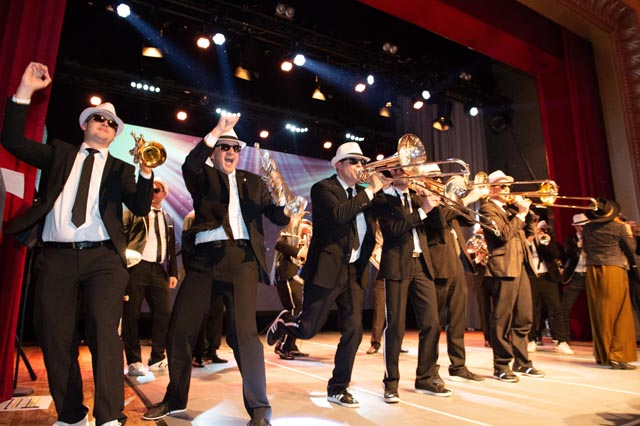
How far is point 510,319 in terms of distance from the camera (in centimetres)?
508

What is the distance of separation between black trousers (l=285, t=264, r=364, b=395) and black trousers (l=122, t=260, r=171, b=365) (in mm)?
2285

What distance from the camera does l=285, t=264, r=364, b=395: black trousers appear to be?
3998 millimetres

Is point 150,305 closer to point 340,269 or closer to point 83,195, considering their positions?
point 340,269

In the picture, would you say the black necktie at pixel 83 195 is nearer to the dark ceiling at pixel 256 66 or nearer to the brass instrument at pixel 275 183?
the brass instrument at pixel 275 183

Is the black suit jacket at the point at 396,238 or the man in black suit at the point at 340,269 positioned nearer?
the man in black suit at the point at 340,269

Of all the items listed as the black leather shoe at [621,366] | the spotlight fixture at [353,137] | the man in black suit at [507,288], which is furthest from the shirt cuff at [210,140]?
the spotlight fixture at [353,137]

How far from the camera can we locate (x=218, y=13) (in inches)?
340

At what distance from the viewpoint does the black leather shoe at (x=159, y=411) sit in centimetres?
332

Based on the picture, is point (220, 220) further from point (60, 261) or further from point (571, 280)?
point (571, 280)

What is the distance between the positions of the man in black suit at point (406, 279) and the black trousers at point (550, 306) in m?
4.29

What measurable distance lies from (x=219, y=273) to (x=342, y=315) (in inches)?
48.9

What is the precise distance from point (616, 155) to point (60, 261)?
978 cm

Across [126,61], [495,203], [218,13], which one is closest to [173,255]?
[495,203]

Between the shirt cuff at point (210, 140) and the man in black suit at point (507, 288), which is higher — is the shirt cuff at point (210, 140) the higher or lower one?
the higher one
